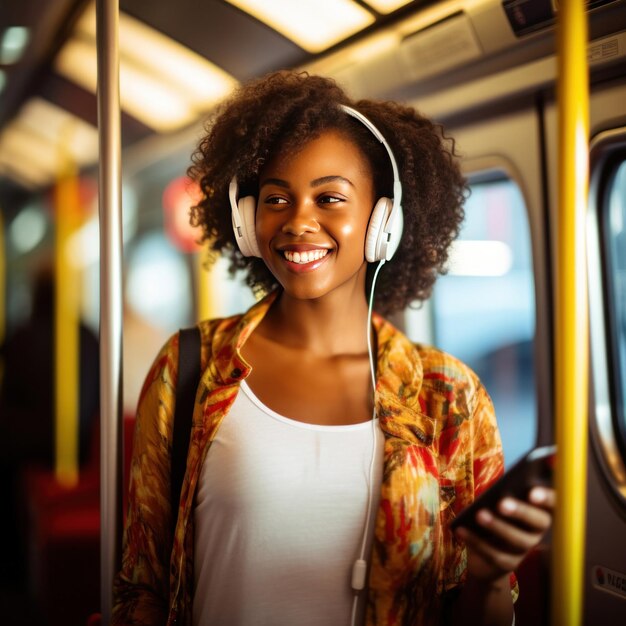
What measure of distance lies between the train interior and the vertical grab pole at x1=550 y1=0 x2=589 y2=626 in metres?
0.16

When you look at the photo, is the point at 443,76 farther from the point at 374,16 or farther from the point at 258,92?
the point at 258,92

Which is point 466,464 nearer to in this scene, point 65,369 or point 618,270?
point 618,270

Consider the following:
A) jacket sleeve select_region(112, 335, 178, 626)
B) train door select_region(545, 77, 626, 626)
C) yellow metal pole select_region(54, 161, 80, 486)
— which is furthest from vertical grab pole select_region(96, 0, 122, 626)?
yellow metal pole select_region(54, 161, 80, 486)

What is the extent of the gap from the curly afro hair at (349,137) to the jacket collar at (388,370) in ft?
0.69

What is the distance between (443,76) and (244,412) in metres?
1.43

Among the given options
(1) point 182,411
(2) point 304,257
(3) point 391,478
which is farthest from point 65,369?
(3) point 391,478

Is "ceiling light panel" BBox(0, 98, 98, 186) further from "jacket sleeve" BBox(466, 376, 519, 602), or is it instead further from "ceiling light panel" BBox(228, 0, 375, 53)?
"jacket sleeve" BBox(466, 376, 519, 602)

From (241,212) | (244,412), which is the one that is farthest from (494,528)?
(241,212)

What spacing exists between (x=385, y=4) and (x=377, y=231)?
0.95m

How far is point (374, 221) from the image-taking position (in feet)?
4.58

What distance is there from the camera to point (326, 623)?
125 centimetres

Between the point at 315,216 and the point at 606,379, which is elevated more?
the point at 315,216

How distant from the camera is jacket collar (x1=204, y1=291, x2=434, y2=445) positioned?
135cm

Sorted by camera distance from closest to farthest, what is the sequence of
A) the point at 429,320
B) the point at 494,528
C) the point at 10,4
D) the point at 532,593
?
the point at 494,528 → the point at 532,593 → the point at 10,4 → the point at 429,320
